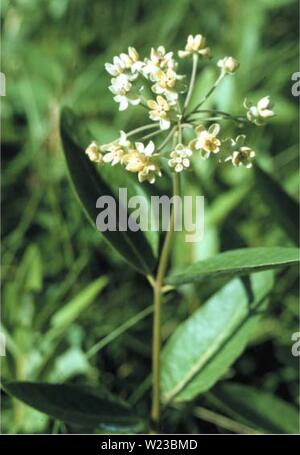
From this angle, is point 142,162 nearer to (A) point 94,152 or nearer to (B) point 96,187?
(A) point 94,152

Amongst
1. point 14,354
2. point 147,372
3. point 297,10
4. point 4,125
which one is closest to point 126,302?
point 147,372

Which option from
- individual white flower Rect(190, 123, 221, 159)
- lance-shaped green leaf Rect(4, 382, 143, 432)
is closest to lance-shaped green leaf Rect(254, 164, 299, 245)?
individual white flower Rect(190, 123, 221, 159)

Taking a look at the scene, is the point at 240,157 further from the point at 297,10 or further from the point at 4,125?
the point at 297,10

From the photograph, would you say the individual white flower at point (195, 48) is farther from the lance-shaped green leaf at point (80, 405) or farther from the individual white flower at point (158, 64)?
the lance-shaped green leaf at point (80, 405)

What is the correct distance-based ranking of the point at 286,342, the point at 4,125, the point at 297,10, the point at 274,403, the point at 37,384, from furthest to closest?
the point at 297,10, the point at 4,125, the point at 286,342, the point at 274,403, the point at 37,384

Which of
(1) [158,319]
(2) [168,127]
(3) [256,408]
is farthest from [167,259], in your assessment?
(3) [256,408]
